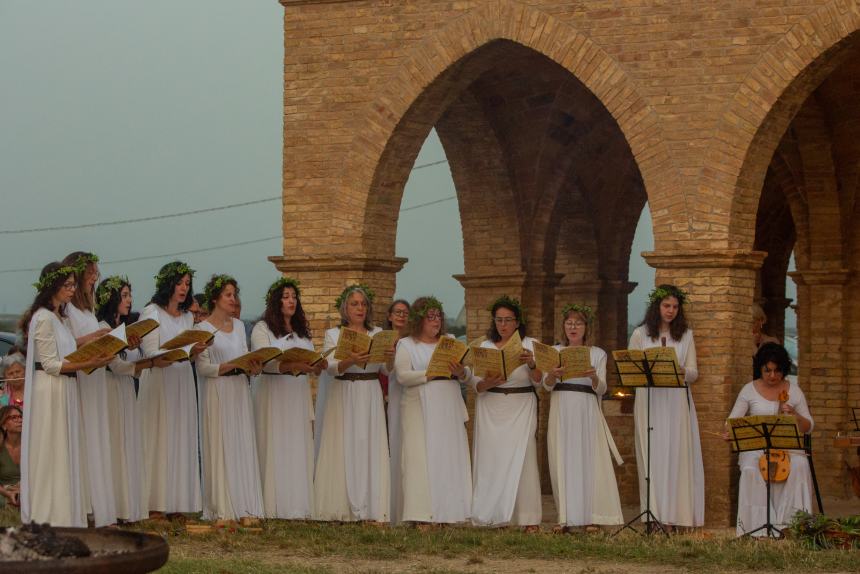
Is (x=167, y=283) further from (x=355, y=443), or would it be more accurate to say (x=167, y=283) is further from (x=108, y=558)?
(x=108, y=558)

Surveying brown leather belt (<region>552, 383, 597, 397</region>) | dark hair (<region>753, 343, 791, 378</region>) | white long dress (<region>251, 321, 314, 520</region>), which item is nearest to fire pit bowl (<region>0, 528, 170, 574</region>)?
white long dress (<region>251, 321, 314, 520</region>)

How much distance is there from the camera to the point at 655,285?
15.4 m

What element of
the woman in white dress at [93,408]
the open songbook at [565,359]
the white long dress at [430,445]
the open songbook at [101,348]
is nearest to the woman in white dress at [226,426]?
the woman in white dress at [93,408]

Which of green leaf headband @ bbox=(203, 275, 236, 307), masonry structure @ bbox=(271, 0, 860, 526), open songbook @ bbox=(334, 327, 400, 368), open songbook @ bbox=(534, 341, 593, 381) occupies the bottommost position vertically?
open songbook @ bbox=(534, 341, 593, 381)

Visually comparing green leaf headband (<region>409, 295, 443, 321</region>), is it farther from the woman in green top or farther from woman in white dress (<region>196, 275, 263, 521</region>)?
the woman in green top

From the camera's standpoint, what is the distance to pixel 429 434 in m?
14.1

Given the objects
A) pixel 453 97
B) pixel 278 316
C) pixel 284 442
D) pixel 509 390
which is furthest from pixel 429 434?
pixel 453 97

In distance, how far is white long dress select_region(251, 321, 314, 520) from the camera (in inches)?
550

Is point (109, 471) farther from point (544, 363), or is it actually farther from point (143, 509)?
point (544, 363)

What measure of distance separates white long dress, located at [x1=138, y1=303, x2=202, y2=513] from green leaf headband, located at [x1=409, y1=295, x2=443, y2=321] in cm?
187

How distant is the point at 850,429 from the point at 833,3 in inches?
258

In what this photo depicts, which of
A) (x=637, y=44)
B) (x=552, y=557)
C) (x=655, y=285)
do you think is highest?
(x=637, y=44)

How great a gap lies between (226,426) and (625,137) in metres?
5.66

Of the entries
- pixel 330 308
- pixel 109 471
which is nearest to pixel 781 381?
pixel 330 308
